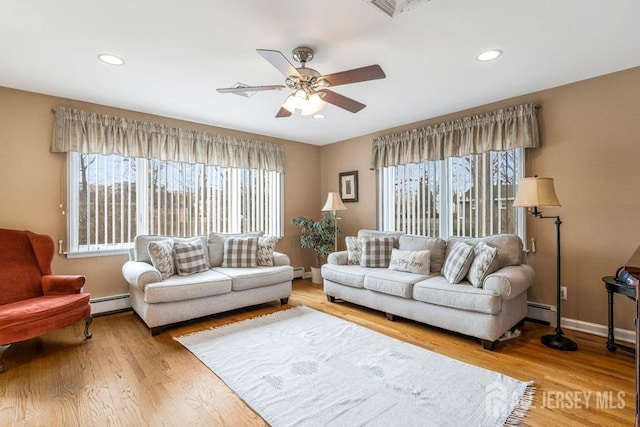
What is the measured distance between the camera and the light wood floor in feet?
6.16

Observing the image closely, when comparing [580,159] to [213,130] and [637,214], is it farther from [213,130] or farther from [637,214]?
[213,130]

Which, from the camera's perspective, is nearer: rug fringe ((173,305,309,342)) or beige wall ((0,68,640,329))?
beige wall ((0,68,640,329))

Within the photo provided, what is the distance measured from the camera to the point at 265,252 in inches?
167

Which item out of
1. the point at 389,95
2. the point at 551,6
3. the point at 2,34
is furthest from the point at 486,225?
the point at 2,34

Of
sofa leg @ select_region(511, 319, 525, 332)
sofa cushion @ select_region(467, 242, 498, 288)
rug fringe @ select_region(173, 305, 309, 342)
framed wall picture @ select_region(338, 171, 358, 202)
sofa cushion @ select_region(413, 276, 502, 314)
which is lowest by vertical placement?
rug fringe @ select_region(173, 305, 309, 342)

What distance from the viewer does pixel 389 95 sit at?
3.49 m

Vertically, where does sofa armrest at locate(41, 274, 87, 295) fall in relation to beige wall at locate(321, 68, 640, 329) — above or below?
below

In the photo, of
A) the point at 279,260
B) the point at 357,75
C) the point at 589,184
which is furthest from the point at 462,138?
the point at 279,260

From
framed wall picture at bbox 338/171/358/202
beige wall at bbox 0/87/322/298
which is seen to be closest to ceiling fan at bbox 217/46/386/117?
beige wall at bbox 0/87/322/298

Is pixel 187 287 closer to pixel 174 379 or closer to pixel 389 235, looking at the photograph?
pixel 174 379

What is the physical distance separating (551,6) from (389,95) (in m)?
1.67

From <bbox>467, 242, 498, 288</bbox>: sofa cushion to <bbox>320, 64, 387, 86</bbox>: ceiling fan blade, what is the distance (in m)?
2.01

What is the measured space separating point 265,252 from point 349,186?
204 centimetres

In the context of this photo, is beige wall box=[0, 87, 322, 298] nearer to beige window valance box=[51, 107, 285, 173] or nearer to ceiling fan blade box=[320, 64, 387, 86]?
beige window valance box=[51, 107, 285, 173]
